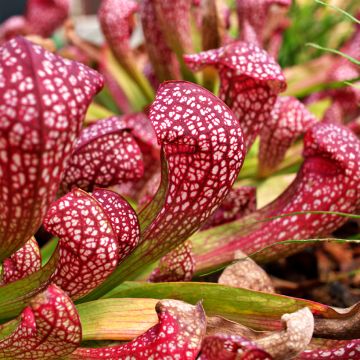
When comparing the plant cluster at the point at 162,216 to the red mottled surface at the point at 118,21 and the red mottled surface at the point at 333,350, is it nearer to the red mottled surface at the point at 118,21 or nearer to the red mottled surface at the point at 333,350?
the red mottled surface at the point at 333,350

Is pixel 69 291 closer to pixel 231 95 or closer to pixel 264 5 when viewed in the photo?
pixel 231 95

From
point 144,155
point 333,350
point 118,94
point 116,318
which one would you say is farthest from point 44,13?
point 333,350

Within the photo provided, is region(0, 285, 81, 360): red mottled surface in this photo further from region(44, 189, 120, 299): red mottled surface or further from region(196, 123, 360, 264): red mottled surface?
region(196, 123, 360, 264): red mottled surface

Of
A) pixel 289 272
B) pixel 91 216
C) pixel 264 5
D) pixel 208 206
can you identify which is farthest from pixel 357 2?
pixel 91 216

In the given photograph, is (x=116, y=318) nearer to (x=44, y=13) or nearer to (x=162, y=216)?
(x=162, y=216)

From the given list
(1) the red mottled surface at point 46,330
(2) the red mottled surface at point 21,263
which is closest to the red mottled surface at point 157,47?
(2) the red mottled surface at point 21,263

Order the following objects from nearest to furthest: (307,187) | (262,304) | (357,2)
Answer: (262,304), (307,187), (357,2)
